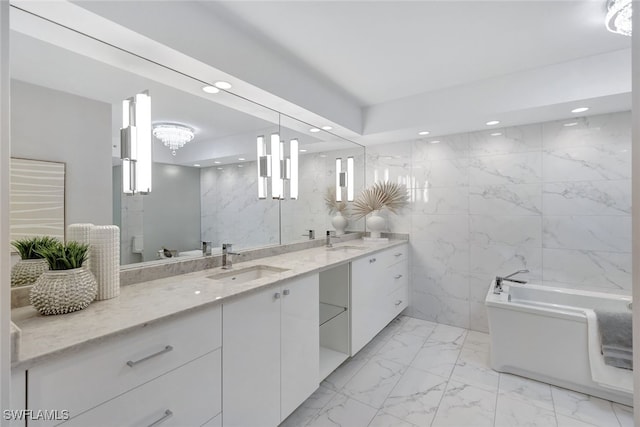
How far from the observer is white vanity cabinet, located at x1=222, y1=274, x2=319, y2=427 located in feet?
4.17

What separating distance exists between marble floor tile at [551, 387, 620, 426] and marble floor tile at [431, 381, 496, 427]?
16.1 inches

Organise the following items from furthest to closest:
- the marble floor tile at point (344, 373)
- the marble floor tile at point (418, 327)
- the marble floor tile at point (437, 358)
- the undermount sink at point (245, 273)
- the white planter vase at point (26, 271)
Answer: the marble floor tile at point (418, 327), the marble floor tile at point (437, 358), the marble floor tile at point (344, 373), the undermount sink at point (245, 273), the white planter vase at point (26, 271)

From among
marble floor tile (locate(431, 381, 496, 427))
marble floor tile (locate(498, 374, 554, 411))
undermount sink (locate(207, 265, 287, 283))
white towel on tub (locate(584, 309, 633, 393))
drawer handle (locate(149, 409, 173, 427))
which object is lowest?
marble floor tile (locate(498, 374, 554, 411))

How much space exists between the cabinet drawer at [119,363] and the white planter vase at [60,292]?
32cm

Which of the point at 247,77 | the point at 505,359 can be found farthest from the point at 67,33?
the point at 505,359

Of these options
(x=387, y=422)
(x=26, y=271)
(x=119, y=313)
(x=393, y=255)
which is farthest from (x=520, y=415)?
(x=26, y=271)

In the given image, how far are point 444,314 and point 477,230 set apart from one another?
1.02m

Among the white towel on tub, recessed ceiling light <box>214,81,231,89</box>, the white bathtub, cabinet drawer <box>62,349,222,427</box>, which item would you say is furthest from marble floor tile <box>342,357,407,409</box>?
recessed ceiling light <box>214,81,231,89</box>

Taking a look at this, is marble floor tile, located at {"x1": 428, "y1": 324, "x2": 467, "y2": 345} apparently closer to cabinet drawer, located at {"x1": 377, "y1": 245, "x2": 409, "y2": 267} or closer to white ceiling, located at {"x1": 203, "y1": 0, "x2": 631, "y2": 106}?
cabinet drawer, located at {"x1": 377, "y1": 245, "x2": 409, "y2": 267}

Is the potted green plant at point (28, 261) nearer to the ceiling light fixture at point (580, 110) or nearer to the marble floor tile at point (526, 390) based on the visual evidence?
the marble floor tile at point (526, 390)

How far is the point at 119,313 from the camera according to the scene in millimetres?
1050

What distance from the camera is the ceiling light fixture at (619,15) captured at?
1408 millimetres

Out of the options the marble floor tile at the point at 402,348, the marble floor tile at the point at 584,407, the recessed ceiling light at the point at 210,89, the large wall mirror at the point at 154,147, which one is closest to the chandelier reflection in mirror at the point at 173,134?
the large wall mirror at the point at 154,147

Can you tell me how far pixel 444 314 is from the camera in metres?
3.19
